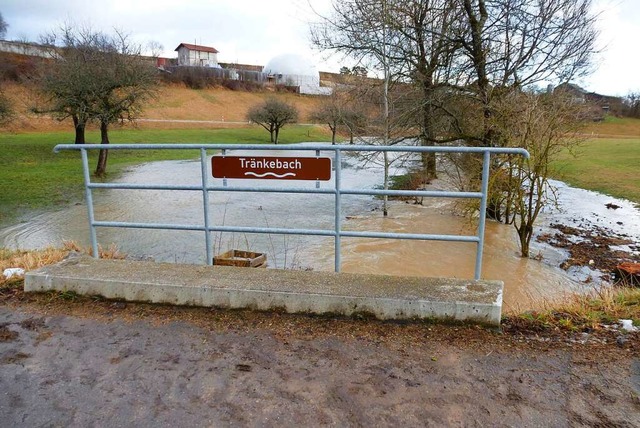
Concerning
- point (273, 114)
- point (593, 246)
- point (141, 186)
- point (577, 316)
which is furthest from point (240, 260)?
point (273, 114)

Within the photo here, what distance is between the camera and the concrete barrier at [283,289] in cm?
323

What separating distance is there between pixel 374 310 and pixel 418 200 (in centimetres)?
1344

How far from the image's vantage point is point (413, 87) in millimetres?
15211

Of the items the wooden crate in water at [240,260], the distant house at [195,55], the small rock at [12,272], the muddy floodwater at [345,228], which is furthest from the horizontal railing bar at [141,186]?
the distant house at [195,55]

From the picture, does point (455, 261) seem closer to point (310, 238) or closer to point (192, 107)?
point (310, 238)

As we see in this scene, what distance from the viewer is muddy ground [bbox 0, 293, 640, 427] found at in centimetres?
229

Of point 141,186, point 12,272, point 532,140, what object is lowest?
point 12,272

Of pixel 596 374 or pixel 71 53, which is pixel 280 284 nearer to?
pixel 596 374

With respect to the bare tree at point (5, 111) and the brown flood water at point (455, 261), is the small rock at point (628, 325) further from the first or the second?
the bare tree at point (5, 111)

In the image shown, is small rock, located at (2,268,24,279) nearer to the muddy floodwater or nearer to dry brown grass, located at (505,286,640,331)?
the muddy floodwater

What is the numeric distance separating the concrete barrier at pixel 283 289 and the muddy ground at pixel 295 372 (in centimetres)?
11

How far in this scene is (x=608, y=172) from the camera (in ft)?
73.2

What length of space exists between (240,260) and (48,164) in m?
20.9

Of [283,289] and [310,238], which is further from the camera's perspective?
[310,238]
